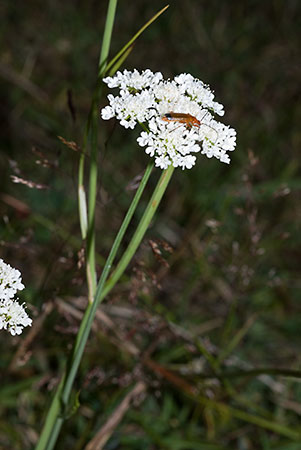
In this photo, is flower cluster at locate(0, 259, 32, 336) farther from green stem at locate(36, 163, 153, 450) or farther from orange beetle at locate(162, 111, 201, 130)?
orange beetle at locate(162, 111, 201, 130)

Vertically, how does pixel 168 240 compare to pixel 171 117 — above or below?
above

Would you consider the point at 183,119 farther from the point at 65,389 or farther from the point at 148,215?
the point at 65,389

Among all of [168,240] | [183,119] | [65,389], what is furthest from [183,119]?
[168,240]

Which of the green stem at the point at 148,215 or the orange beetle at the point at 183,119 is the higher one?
the orange beetle at the point at 183,119

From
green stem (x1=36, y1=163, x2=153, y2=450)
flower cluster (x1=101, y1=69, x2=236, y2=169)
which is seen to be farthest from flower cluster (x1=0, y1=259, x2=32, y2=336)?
flower cluster (x1=101, y1=69, x2=236, y2=169)

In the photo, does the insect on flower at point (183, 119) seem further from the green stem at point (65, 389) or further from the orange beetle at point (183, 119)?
the green stem at point (65, 389)

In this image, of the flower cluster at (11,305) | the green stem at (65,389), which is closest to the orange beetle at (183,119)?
the green stem at (65,389)
